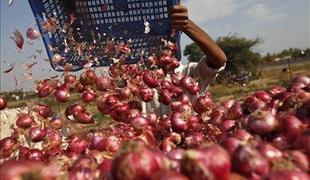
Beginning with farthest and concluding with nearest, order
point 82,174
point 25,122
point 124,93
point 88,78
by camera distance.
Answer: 1. point 88,78
2. point 124,93
3. point 25,122
4. point 82,174

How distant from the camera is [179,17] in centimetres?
319

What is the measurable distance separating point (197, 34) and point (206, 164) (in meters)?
2.38

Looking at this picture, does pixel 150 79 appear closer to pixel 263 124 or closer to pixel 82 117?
pixel 82 117

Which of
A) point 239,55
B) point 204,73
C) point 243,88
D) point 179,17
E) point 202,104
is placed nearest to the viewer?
point 202,104

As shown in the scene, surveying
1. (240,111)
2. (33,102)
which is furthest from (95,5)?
(240,111)

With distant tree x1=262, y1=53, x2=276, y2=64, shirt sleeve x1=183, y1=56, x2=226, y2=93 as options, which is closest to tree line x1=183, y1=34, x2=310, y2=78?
distant tree x1=262, y1=53, x2=276, y2=64

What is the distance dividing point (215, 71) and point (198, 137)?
5.91 feet

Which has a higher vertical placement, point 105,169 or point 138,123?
point 105,169

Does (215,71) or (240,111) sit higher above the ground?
(240,111)

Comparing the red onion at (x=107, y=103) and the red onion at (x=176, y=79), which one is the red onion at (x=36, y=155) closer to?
the red onion at (x=107, y=103)

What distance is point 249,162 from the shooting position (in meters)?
1.14

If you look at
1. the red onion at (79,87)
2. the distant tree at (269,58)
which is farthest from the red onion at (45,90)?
the distant tree at (269,58)

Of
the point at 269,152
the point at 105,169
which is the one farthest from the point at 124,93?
the point at 269,152

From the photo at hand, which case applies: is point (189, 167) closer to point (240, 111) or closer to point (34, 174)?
point (34, 174)
